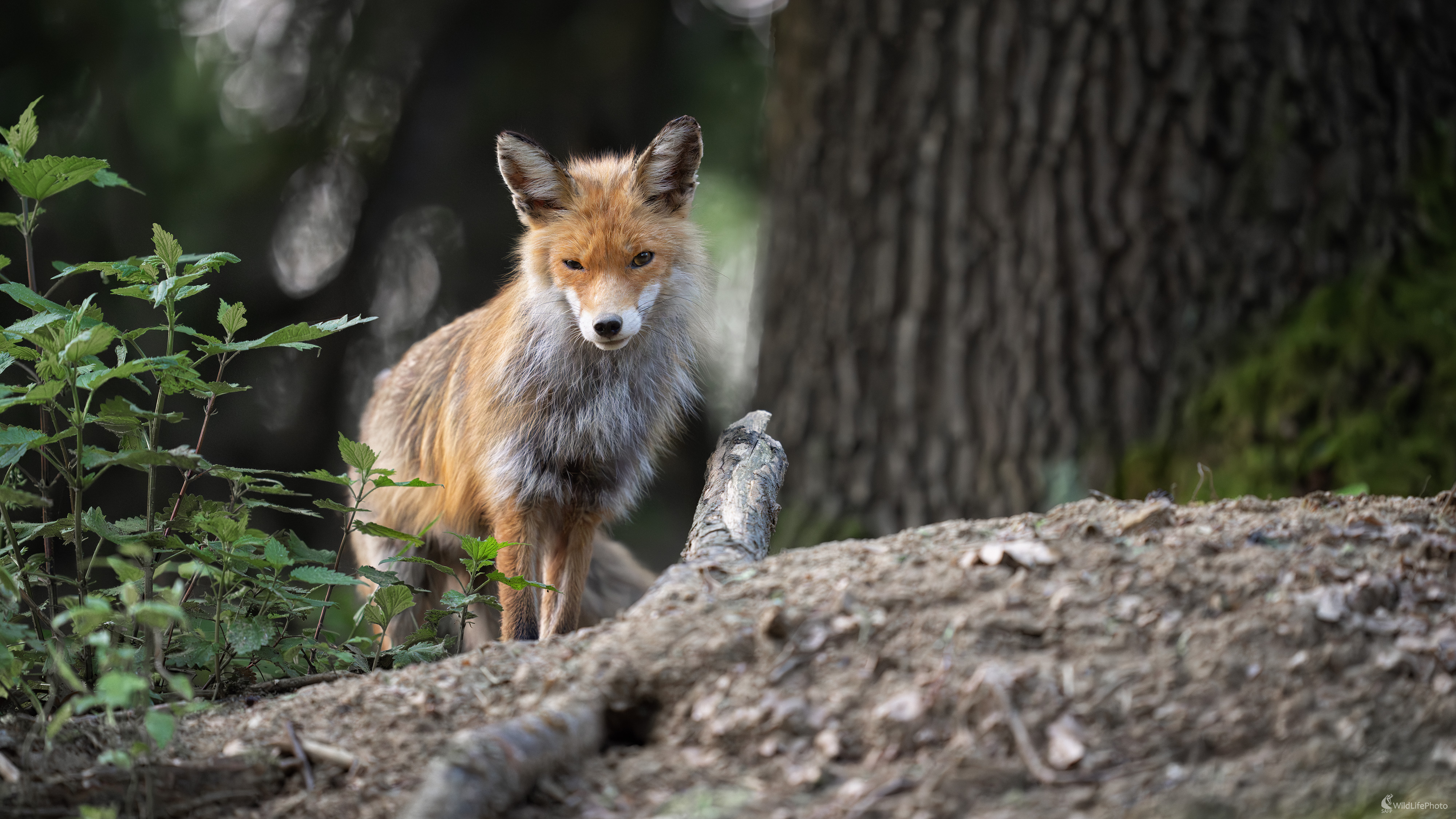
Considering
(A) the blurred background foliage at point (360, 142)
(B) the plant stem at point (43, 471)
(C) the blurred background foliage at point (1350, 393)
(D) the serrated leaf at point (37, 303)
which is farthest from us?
(A) the blurred background foliage at point (360, 142)

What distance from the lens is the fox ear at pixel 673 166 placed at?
14.1 ft

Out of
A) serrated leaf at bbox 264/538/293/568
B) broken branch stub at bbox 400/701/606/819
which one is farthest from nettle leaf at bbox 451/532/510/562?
broken branch stub at bbox 400/701/606/819

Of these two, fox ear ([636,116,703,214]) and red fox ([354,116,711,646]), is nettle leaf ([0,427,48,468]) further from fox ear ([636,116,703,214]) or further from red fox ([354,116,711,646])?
fox ear ([636,116,703,214])

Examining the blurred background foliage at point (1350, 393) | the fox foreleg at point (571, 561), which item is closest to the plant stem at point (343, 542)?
the fox foreleg at point (571, 561)

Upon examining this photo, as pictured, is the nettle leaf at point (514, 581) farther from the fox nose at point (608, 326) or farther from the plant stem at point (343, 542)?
the fox nose at point (608, 326)

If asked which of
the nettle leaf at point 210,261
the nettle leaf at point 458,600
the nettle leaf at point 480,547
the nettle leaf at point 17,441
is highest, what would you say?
the nettle leaf at point 210,261

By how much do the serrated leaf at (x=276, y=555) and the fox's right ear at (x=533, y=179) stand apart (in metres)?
2.17

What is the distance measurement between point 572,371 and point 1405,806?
3.40 metres

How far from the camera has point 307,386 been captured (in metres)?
7.75

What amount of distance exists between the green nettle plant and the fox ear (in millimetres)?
1926

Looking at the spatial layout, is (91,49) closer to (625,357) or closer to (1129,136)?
(625,357)

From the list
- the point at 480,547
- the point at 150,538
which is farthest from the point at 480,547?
the point at 150,538

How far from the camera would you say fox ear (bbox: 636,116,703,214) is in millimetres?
4305

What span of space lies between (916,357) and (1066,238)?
3.32 feet
